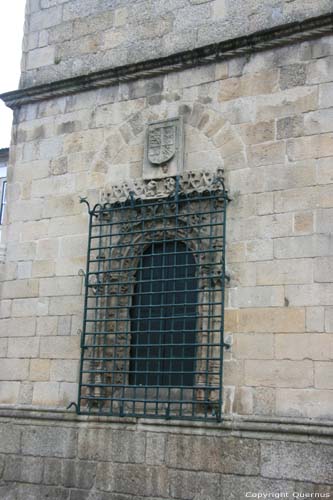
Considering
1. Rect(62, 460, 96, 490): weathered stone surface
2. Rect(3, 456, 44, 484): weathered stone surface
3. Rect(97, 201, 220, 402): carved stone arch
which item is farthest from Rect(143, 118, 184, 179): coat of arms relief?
Rect(3, 456, 44, 484): weathered stone surface

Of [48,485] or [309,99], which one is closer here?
[309,99]

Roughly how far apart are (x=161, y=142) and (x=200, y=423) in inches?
114

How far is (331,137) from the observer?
6703mm

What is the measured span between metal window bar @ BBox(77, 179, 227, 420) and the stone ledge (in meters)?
0.08

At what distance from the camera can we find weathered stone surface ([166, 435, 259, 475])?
21.1 feet

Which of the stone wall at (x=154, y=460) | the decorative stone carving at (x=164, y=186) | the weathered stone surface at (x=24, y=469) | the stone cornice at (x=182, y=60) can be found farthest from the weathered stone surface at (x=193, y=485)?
the stone cornice at (x=182, y=60)

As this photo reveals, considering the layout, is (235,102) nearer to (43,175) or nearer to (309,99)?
(309,99)

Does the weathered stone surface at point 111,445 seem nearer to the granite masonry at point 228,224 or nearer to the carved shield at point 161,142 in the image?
the granite masonry at point 228,224

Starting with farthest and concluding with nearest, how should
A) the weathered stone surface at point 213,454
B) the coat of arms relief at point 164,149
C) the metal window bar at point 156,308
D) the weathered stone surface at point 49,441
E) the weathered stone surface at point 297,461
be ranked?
the coat of arms relief at point 164,149, the weathered stone surface at point 49,441, the metal window bar at point 156,308, the weathered stone surface at point 213,454, the weathered stone surface at point 297,461

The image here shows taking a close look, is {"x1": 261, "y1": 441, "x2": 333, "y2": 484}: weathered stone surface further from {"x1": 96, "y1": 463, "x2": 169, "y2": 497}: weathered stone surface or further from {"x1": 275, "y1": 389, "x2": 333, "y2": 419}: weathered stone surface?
{"x1": 96, "y1": 463, "x2": 169, "y2": 497}: weathered stone surface

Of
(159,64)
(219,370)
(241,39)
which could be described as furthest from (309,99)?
(219,370)

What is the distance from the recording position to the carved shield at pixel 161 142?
298 inches

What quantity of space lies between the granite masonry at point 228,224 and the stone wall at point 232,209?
16 mm

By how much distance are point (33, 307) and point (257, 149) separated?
3.05 meters
